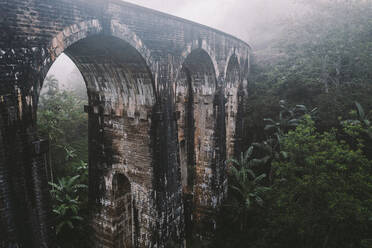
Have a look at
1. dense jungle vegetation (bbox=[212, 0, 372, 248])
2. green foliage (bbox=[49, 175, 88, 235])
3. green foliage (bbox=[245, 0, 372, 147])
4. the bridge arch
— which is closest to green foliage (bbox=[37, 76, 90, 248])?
green foliage (bbox=[49, 175, 88, 235])

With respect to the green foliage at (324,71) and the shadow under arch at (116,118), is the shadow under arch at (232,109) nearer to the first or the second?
the green foliage at (324,71)

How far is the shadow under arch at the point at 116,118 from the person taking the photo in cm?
674

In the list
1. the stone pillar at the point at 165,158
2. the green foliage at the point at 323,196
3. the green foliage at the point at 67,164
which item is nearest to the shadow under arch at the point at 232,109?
the green foliage at the point at 323,196

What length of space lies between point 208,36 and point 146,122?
482cm

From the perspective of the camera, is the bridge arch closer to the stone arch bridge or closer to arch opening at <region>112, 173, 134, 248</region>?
the stone arch bridge

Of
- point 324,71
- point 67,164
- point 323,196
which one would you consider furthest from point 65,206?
point 324,71

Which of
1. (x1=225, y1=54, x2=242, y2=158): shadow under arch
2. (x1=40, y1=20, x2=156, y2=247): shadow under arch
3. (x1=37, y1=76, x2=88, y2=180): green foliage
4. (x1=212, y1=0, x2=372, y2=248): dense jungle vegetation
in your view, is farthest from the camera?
(x1=225, y1=54, x2=242, y2=158): shadow under arch

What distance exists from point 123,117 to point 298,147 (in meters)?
6.08

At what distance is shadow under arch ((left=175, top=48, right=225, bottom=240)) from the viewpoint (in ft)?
37.8

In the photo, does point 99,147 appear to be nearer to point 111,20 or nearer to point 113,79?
point 113,79

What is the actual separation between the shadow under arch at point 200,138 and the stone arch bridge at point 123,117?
49 millimetres

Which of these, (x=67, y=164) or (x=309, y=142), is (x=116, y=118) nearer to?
(x=309, y=142)

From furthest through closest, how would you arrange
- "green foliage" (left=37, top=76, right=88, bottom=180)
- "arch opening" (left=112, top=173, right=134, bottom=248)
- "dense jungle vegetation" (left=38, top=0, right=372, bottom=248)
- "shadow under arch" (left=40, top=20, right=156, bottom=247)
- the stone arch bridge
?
1. "green foliage" (left=37, top=76, right=88, bottom=180)
2. "arch opening" (left=112, top=173, right=134, bottom=248)
3. "dense jungle vegetation" (left=38, top=0, right=372, bottom=248)
4. "shadow under arch" (left=40, top=20, right=156, bottom=247)
5. the stone arch bridge

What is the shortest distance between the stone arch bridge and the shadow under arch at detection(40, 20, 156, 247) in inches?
1.4
